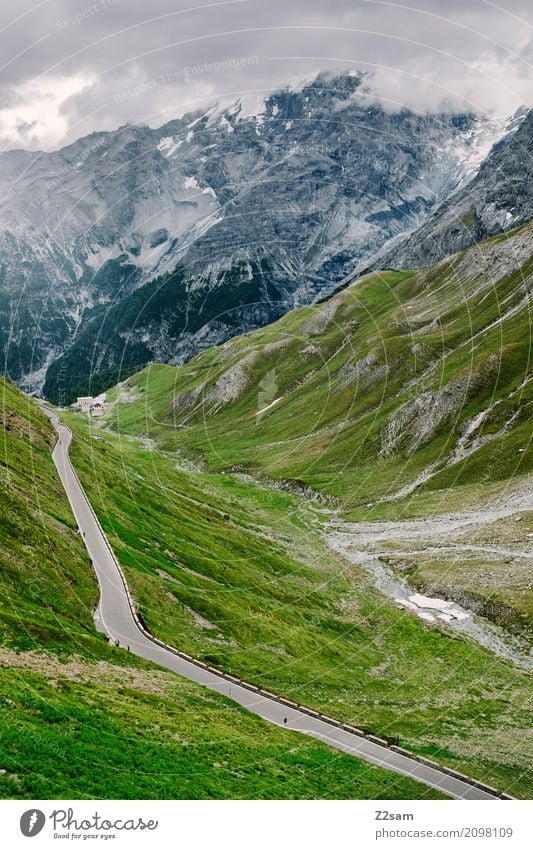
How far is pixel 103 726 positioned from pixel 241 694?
1904cm

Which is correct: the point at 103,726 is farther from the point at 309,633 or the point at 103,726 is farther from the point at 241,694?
the point at 309,633

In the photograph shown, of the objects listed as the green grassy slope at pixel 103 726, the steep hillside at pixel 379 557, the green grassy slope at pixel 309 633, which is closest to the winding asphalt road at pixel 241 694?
the green grassy slope at pixel 103 726

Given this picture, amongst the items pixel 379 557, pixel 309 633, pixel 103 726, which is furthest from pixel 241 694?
pixel 379 557

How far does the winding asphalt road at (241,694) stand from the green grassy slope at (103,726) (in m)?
1.90

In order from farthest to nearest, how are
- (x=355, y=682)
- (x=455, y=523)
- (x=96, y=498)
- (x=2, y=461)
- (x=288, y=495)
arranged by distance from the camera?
(x=288, y=495) → (x=455, y=523) → (x=96, y=498) → (x=2, y=461) → (x=355, y=682)

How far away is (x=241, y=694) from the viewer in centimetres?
4906

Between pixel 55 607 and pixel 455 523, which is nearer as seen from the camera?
pixel 55 607

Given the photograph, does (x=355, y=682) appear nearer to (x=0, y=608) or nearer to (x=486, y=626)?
(x=486, y=626)

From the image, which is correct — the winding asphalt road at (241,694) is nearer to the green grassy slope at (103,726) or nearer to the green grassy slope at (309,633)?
the green grassy slope at (103,726)
